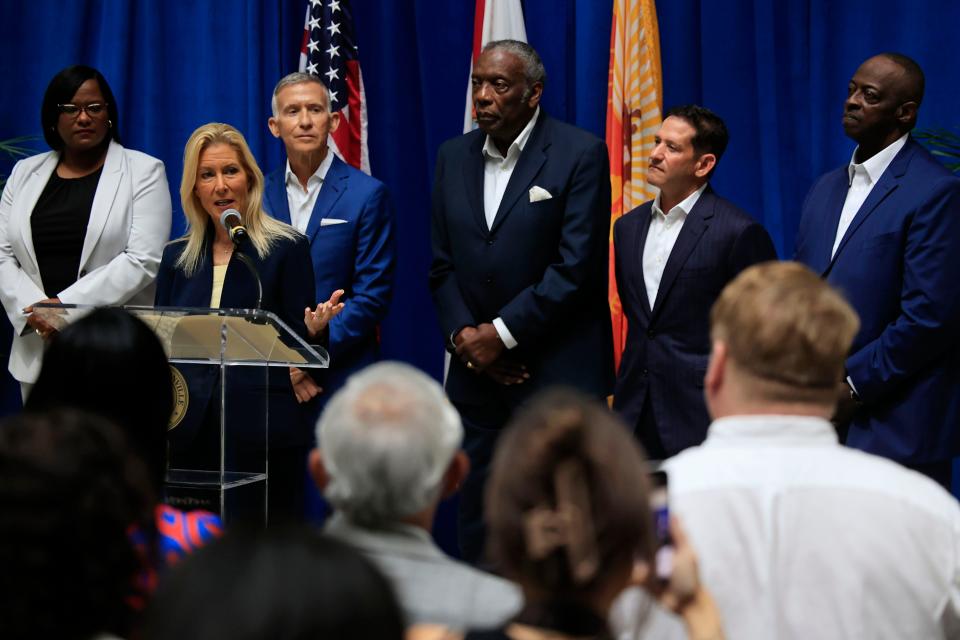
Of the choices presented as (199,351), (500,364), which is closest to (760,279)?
(199,351)

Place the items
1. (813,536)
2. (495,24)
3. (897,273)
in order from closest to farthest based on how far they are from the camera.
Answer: (813,536) < (897,273) < (495,24)

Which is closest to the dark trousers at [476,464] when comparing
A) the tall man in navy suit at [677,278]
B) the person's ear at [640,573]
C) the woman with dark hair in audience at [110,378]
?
the tall man in navy suit at [677,278]

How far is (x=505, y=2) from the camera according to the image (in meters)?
5.66

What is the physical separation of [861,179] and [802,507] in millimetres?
2641

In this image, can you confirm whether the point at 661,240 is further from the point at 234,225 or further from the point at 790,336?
the point at 790,336

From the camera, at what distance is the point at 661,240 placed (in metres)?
4.50

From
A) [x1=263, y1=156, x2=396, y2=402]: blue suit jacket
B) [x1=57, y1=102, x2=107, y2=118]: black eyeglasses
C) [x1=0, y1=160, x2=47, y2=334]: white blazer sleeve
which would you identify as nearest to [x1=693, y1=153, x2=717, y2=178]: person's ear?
[x1=263, y1=156, x2=396, y2=402]: blue suit jacket

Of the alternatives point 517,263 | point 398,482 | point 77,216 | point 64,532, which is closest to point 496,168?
point 517,263

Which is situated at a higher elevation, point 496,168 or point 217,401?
point 496,168

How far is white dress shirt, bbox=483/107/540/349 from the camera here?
4.69 m

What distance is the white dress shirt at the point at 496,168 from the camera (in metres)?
4.69

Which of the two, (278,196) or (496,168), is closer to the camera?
(496,168)

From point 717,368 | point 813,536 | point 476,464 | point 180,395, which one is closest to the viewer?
point 813,536

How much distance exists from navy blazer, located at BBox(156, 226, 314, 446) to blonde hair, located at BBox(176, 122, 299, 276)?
0.03 meters
